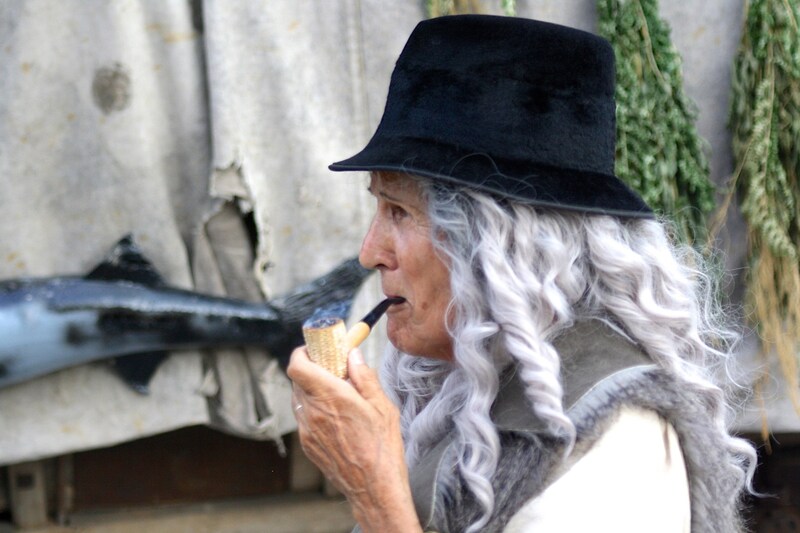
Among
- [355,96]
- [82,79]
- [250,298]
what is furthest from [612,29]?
[82,79]

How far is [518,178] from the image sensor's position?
1.52 metres

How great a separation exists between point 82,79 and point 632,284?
1.78m

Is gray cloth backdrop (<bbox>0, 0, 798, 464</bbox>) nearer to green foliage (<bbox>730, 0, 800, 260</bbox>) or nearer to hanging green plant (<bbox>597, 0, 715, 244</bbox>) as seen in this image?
hanging green plant (<bbox>597, 0, 715, 244</bbox>)

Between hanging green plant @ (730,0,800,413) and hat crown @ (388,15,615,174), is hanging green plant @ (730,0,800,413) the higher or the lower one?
the lower one

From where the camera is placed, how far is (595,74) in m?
1.58

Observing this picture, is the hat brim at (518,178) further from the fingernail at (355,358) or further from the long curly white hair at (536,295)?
the fingernail at (355,358)

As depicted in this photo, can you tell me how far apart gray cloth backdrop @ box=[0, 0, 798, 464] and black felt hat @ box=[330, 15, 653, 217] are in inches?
54.5

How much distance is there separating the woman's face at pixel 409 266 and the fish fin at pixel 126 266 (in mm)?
1305

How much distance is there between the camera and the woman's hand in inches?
58.0

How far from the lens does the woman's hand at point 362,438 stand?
147 centimetres

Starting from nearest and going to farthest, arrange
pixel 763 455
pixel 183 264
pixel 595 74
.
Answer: pixel 595 74 → pixel 183 264 → pixel 763 455

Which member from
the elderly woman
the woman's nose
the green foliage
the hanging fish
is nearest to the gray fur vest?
the elderly woman

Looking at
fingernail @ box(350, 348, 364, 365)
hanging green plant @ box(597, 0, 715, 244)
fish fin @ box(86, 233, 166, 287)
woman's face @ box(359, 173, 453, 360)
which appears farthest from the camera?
hanging green plant @ box(597, 0, 715, 244)

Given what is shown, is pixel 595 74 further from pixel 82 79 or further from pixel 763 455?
pixel 763 455
